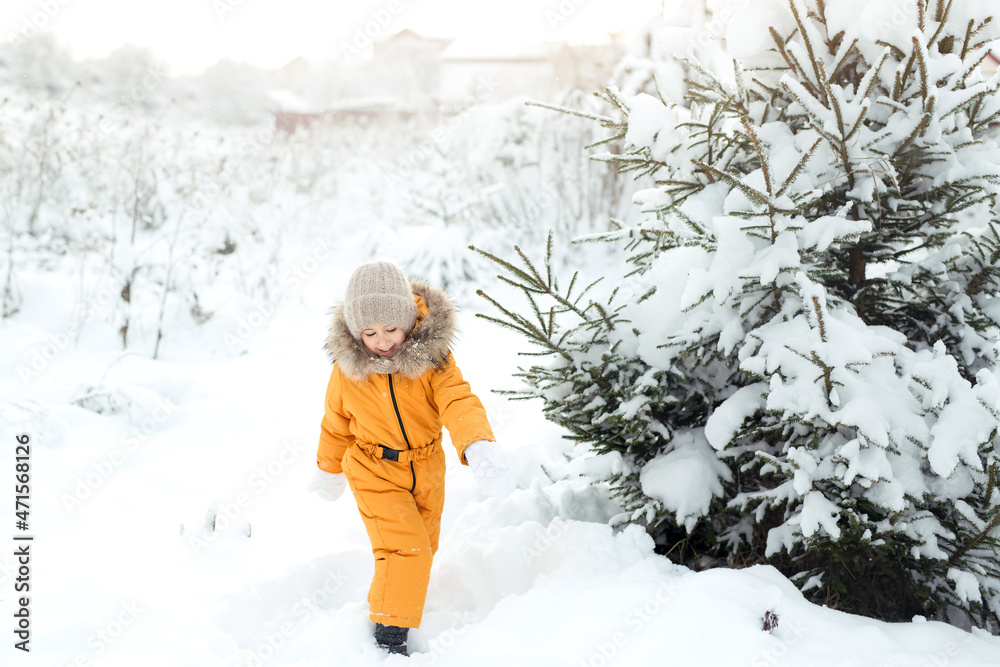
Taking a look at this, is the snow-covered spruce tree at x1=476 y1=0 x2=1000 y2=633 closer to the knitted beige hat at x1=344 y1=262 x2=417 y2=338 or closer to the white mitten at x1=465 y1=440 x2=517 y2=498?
the white mitten at x1=465 y1=440 x2=517 y2=498

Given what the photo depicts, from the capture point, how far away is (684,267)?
2090mm

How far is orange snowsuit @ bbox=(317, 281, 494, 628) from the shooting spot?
2.19m

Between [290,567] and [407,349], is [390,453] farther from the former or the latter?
[290,567]

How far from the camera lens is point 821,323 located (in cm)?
172

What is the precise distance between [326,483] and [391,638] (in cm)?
69

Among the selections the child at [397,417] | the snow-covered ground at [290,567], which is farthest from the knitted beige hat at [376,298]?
the snow-covered ground at [290,567]

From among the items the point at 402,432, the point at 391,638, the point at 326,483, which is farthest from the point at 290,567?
the point at 402,432

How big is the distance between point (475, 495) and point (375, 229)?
617 cm

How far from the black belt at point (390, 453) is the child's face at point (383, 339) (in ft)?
1.21

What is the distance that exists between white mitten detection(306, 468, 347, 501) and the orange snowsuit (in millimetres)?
130

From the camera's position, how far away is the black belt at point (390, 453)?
2.34 meters

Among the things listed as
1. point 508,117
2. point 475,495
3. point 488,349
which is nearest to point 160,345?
point 488,349

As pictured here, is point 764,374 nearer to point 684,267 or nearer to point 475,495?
point 684,267

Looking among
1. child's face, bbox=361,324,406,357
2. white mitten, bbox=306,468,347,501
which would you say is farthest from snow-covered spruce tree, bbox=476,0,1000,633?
white mitten, bbox=306,468,347,501
